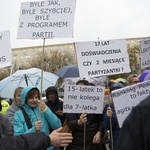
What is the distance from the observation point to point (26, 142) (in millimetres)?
2201

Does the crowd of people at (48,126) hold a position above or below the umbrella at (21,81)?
below

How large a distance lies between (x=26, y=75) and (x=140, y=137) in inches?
251

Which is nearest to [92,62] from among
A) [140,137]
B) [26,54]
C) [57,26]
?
[57,26]

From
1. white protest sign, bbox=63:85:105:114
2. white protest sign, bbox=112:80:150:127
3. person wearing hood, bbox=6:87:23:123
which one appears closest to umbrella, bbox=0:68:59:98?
person wearing hood, bbox=6:87:23:123

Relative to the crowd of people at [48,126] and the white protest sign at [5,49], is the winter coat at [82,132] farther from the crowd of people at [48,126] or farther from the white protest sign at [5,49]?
the white protest sign at [5,49]

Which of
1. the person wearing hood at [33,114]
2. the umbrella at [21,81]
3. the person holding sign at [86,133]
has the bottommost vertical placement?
the person holding sign at [86,133]

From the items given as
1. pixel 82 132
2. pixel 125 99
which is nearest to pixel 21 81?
pixel 82 132

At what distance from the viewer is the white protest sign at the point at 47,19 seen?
12.1 feet

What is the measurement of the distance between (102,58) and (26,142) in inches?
76.0

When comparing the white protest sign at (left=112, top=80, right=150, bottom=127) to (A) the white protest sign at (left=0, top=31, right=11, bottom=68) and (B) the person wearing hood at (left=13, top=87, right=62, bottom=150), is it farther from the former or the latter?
(A) the white protest sign at (left=0, top=31, right=11, bottom=68)

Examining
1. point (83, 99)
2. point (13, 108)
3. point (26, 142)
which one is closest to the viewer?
point (26, 142)

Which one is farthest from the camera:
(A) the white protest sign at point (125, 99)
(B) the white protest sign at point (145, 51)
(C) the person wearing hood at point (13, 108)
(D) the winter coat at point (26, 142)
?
(B) the white protest sign at point (145, 51)

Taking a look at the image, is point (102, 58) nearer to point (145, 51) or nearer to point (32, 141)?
point (145, 51)

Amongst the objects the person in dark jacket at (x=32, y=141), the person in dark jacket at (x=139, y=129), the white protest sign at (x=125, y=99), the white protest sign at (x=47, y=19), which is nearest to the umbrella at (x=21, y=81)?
the white protest sign at (x=47, y=19)
